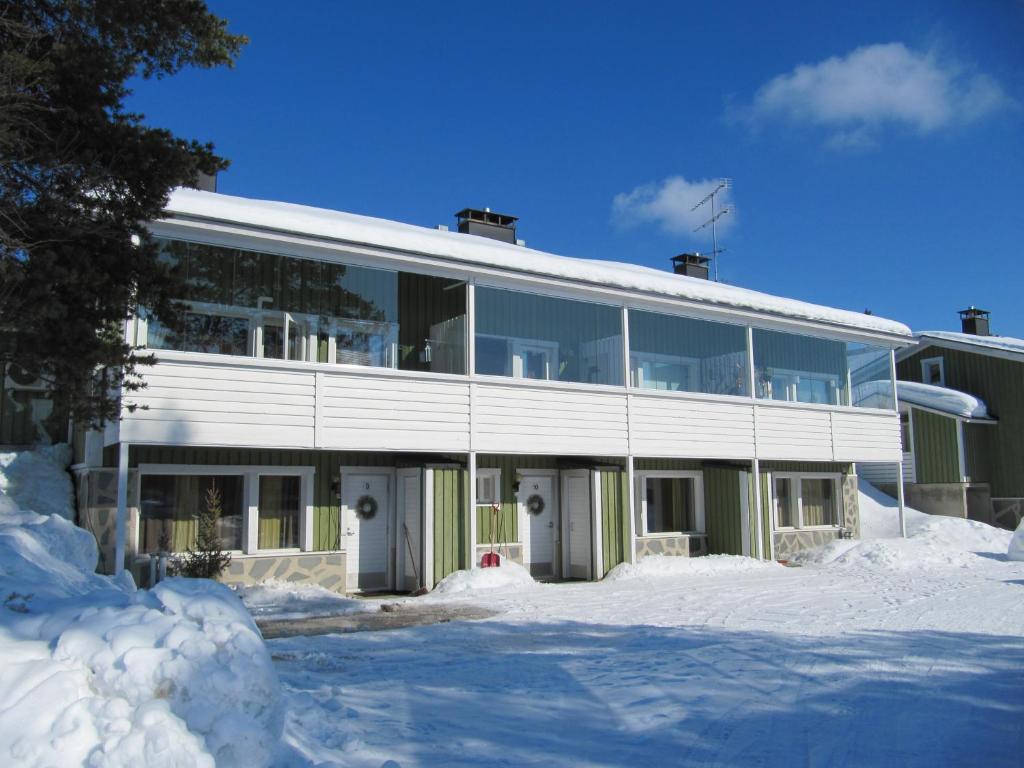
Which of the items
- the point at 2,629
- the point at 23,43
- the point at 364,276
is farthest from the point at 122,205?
the point at 364,276

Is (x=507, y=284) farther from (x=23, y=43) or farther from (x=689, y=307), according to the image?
(x=23, y=43)

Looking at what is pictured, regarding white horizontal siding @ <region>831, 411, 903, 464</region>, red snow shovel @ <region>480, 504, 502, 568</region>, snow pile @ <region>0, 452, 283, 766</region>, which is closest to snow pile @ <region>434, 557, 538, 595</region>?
red snow shovel @ <region>480, 504, 502, 568</region>

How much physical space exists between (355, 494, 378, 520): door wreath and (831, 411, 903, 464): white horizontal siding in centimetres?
1104

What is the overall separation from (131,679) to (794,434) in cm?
1686

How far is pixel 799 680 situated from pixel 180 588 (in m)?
4.84

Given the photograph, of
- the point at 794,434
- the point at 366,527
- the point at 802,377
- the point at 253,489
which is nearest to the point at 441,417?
the point at 366,527

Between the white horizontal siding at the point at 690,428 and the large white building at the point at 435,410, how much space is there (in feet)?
0.16

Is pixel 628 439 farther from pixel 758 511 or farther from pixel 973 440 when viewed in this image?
pixel 973 440

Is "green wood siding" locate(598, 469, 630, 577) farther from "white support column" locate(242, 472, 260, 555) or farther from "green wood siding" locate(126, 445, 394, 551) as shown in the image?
"white support column" locate(242, 472, 260, 555)

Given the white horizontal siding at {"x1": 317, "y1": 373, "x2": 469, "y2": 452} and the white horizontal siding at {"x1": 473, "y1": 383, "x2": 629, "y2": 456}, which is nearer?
the white horizontal siding at {"x1": 317, "y1": 373, "x2": 469, "y2": 452}

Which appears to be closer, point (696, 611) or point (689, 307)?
point (696, 611)

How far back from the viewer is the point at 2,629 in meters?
4.44

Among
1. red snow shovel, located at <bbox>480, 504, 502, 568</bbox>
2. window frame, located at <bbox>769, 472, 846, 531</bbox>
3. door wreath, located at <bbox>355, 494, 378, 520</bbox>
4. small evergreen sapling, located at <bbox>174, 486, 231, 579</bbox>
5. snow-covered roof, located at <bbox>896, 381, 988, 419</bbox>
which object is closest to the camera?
small evergreen sapling, located at <bbox>174, 486, 231, 579</bbox>

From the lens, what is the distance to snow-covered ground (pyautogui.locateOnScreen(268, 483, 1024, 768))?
17.5 feet
